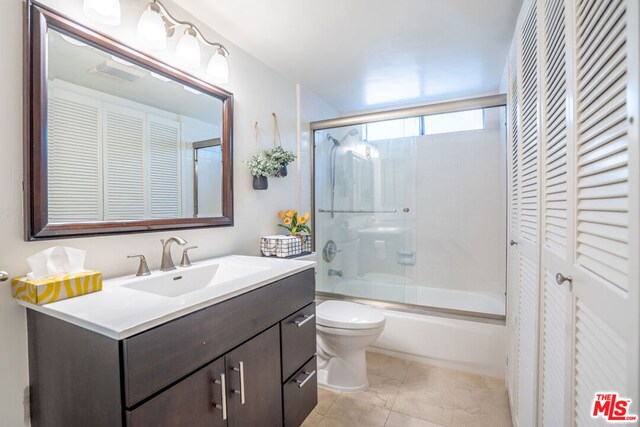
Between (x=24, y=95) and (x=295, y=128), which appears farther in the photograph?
(x=295, y=128)

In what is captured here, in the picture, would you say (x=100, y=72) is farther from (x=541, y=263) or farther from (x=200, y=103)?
(x=541, y=263)

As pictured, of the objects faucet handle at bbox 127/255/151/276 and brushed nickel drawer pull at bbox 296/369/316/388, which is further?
brushed nickel drawer pull at bbox 296/369/316/388

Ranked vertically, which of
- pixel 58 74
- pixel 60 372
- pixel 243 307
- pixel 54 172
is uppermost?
pixel 58 74

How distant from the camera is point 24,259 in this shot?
94cm

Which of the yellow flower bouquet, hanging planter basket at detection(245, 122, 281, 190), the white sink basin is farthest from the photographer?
the yellow flower bouquet

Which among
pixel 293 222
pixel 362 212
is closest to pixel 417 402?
pixel 293 222

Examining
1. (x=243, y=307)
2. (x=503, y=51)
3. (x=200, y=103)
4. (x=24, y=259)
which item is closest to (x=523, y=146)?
(x=503, y=51)

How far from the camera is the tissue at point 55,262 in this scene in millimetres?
889

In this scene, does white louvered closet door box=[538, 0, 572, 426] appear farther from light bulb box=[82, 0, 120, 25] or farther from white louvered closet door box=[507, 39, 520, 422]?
light bulb box=[82, 0, 120, 25]

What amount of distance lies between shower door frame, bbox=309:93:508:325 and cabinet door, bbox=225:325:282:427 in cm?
130

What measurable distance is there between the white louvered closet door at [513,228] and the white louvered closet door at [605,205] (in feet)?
2.63

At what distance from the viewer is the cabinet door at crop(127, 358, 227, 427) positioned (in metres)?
0.74

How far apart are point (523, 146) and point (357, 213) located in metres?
1.60

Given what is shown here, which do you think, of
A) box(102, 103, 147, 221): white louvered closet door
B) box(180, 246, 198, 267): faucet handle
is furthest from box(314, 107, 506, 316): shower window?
box(102, 103, 147, 221): white louvered closet door
